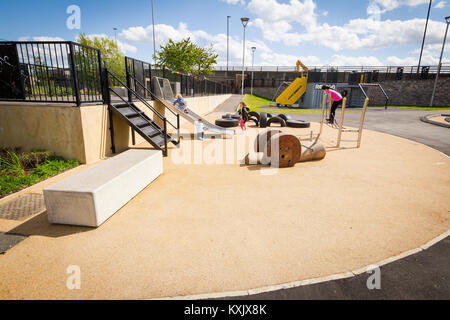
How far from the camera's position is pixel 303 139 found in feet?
37.1

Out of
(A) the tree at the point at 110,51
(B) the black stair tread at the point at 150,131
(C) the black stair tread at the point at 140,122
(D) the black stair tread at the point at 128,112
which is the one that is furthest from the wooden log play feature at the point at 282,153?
(A) the tree at the point at 110,51

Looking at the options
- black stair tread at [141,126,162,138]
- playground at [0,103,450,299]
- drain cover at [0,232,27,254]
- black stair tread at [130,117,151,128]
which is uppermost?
black stair tread at [130,117,151,128]

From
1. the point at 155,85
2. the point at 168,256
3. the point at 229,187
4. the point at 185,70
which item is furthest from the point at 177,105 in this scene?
the point at 185,70

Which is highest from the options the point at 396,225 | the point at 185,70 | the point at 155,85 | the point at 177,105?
the point at 185,70

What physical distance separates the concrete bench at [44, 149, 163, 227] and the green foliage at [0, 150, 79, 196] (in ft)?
6.68

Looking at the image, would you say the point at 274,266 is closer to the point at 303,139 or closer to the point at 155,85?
the point at 303,139

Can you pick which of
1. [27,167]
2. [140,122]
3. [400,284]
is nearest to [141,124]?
[140,122]

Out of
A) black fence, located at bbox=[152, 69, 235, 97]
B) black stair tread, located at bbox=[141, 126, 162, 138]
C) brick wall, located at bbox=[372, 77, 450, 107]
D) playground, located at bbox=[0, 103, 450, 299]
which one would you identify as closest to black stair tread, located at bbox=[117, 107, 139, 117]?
black stair tread, located at bbox=[141, 126, 162, 138]

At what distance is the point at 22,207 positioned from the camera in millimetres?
4504

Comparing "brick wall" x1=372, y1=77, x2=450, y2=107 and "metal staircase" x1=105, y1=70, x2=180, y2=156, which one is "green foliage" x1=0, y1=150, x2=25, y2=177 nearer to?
"metal staircase" x1=105, y1=70, x2=180, y2=156

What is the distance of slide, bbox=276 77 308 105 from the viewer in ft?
94.0

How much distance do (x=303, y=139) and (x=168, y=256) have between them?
9.49 meters

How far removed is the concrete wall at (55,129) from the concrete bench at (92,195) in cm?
241

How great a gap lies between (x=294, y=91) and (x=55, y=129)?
2668 cm
